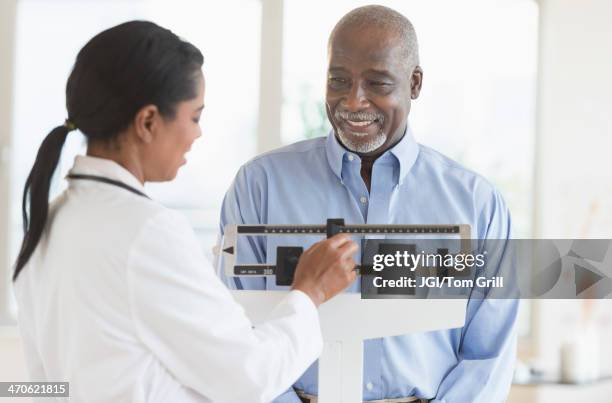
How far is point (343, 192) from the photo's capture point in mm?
1722

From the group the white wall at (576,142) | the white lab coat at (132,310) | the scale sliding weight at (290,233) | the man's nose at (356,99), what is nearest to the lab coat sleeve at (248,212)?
the scale sliding weight at (290,233)

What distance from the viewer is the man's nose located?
5.46ft

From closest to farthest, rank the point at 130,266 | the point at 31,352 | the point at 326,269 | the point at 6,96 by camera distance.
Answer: the point at 130,266 < the point at 31,352 < the point at 326,269 < the point at 6,96

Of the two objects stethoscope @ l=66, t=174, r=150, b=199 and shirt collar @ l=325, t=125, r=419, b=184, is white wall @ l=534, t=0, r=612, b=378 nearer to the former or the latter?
shirt collar @ l=325, t=125, r=419, b=184

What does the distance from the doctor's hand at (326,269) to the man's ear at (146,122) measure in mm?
354

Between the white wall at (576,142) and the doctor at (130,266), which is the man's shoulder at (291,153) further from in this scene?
the white wall at (576,142)

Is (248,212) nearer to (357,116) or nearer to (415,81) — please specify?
(357,116)

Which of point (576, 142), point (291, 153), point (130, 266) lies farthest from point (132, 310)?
point (576, 142)

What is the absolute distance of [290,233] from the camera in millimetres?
1473

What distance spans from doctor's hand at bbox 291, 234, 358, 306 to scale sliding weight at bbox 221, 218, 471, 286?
87mm

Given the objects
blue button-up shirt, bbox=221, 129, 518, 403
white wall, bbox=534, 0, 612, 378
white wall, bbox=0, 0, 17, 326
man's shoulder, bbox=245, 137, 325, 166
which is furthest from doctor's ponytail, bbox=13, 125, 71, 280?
white wall, bbox=534, 0, 612, 378

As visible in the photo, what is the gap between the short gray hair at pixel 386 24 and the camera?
5.58 feet

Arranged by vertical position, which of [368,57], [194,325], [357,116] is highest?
[368,57]

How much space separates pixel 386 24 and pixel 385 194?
0.36 meters
